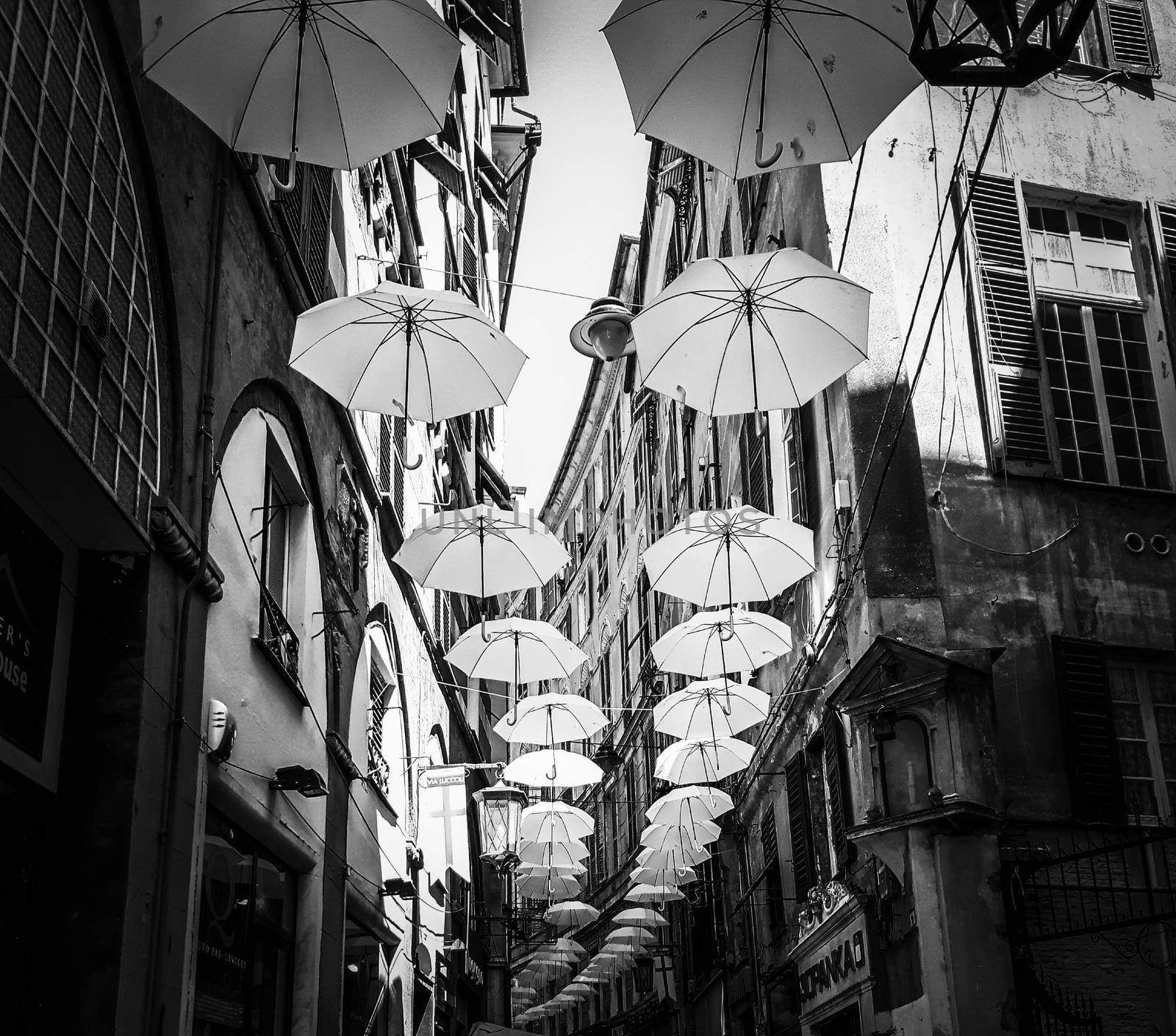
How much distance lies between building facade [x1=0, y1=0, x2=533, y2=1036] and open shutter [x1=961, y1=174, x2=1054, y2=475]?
7.58 metres

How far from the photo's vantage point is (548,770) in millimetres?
20516

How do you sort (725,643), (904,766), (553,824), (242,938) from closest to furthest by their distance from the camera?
1. (242,938)
2. (904,766)
3. (725,643)
4. (553,824)

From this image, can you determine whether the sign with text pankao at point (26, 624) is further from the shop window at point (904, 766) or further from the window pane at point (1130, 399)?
the window pane at point (1130, 399)

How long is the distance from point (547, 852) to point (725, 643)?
10778 millimetres

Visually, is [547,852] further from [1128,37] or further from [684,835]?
[1128,37]

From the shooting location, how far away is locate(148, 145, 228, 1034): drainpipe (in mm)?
8133

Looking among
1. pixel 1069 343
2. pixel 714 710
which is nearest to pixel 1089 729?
pixel 1069 343

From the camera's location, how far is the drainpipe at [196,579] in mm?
8133

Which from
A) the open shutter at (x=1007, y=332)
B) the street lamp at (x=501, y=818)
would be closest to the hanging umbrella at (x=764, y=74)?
the open shutter at (x=1007, y=332)

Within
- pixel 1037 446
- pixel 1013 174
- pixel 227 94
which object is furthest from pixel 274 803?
pixel 1013 174

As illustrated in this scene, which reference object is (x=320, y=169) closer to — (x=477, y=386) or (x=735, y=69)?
(x=477, y=386)

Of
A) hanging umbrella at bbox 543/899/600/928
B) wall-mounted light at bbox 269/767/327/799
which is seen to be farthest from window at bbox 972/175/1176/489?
hanging umbrella at bbox 543/899/600/928

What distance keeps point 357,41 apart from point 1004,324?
10031 millimetres

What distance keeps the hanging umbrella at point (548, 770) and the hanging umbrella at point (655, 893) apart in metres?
4.77
